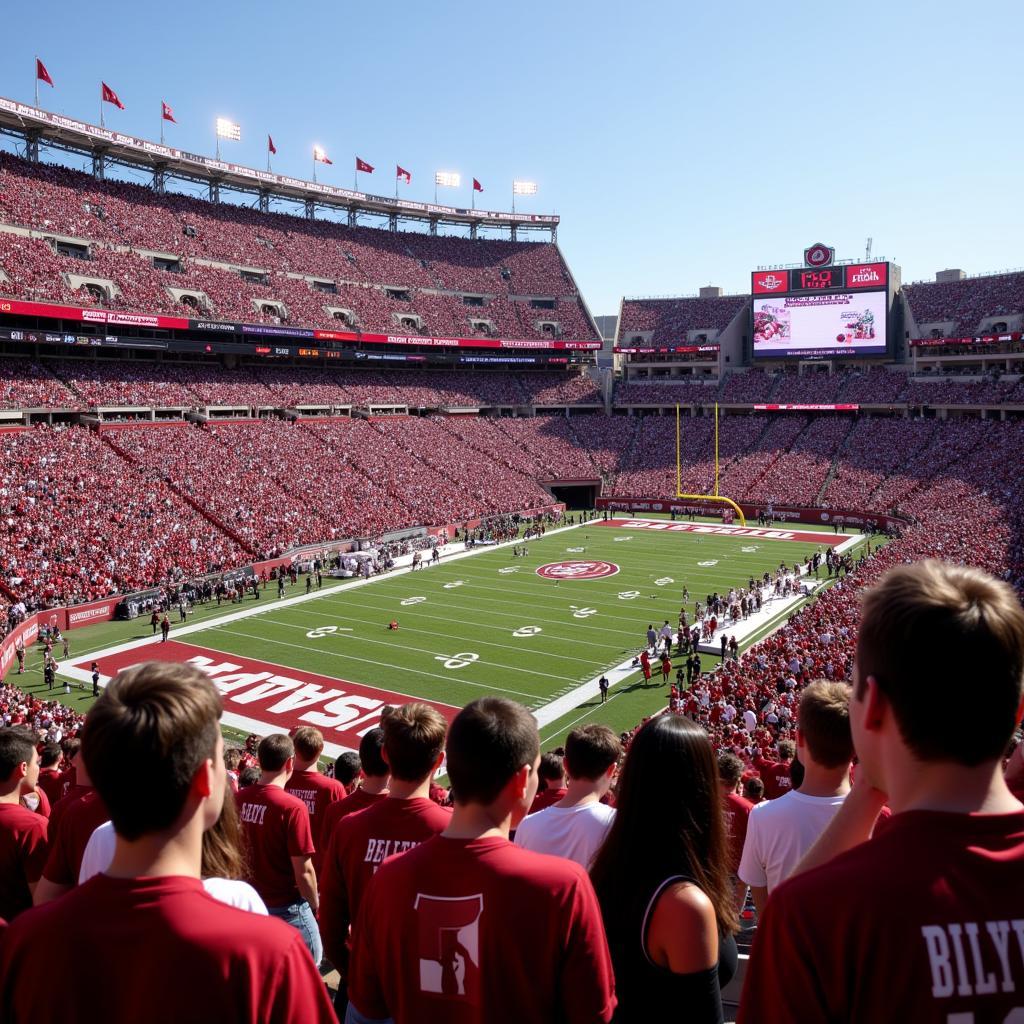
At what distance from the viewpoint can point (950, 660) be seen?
1.68 metres

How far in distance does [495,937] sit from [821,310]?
63816mm

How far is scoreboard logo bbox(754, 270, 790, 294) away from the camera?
2392 inches

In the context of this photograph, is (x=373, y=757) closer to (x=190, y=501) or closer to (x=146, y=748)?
(x=146, y=748)

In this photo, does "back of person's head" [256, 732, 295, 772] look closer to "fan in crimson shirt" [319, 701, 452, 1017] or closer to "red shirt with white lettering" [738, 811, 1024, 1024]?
"fan in crimson shirt" [319, 701, 452, 1017]

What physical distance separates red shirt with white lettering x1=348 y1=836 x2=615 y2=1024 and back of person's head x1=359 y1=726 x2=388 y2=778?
108 inches

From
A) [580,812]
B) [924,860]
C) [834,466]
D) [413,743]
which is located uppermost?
[924,860]

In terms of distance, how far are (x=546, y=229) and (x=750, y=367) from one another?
26465 mm

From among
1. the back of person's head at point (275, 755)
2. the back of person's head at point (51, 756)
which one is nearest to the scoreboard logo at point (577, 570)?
the back of person's head at point (51, 756)

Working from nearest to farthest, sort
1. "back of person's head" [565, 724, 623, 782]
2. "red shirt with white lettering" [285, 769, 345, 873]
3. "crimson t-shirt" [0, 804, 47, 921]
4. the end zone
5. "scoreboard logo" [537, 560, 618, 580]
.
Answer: "back of person's head" [565, 724, 623, 782] < "crimson t-shirt" [0, 804, 47, 921] < "red shirt with white lettering" [285, 769, 345, 873] < the end zone < "scoreboard logo" [537, 560, 618, 580]

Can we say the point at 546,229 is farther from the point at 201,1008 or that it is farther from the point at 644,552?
the point at 201,1008

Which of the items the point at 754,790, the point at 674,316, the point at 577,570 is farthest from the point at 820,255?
the point at 754,790

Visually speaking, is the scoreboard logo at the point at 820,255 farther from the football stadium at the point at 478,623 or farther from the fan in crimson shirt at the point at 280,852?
the fan in crimson shirt at the point at 280,852

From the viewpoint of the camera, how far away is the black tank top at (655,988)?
2471 millimetres

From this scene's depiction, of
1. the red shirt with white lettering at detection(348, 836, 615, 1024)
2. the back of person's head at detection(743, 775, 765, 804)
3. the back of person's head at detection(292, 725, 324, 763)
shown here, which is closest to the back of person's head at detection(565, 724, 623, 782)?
the red shirt with white lettering at detection(348, 836, 615, 1024)
